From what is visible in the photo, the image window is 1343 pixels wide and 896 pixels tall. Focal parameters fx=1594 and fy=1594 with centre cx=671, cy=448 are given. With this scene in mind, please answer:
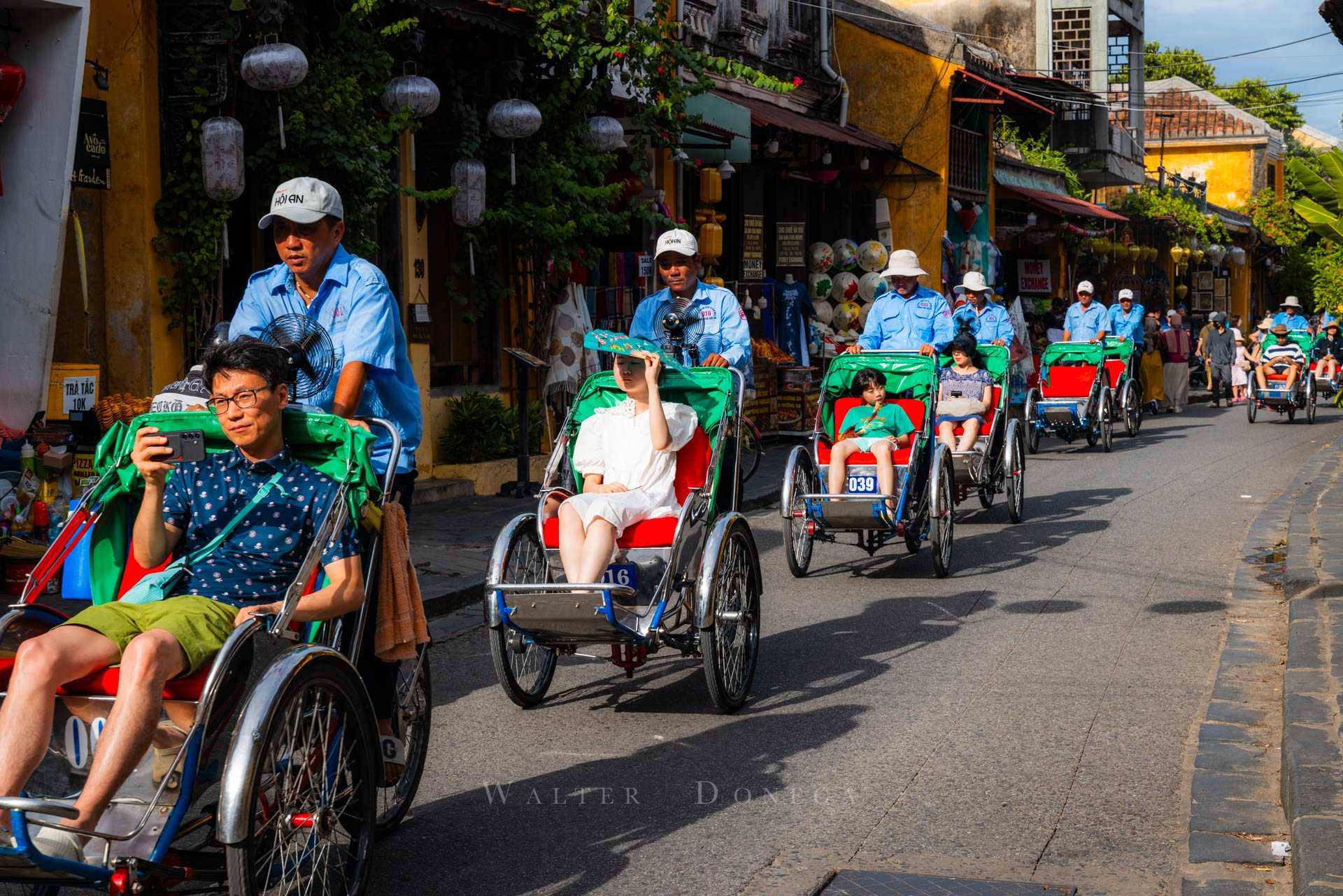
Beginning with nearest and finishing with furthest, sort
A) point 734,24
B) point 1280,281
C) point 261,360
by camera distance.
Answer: point 261,360 < point 734,24 < point 1280,281

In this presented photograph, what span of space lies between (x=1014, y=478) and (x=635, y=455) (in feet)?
20.1

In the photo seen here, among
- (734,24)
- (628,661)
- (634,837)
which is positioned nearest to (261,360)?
(634,837)

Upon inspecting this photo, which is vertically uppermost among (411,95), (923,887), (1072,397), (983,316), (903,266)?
(411,95)

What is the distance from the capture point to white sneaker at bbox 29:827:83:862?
139 inches

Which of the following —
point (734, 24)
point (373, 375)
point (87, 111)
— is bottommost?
point (373, 375)

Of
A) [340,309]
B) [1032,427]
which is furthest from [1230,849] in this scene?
[1032,427]

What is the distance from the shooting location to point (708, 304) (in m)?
8.59

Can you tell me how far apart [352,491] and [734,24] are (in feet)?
56.1

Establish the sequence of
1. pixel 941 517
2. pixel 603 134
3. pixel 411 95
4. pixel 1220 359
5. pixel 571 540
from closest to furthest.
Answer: pixel 571 540 < pixel 941 517 < pixel 411 95 < pixel 603 134 < pixel 1220 359

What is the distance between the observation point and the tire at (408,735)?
201 inches

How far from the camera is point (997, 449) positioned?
12805mm

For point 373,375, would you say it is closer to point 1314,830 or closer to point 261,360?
point 261,360

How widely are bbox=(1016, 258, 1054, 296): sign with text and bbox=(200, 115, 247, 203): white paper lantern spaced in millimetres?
22710

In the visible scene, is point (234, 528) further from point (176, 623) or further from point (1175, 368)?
Answer: point (1175, 368)
